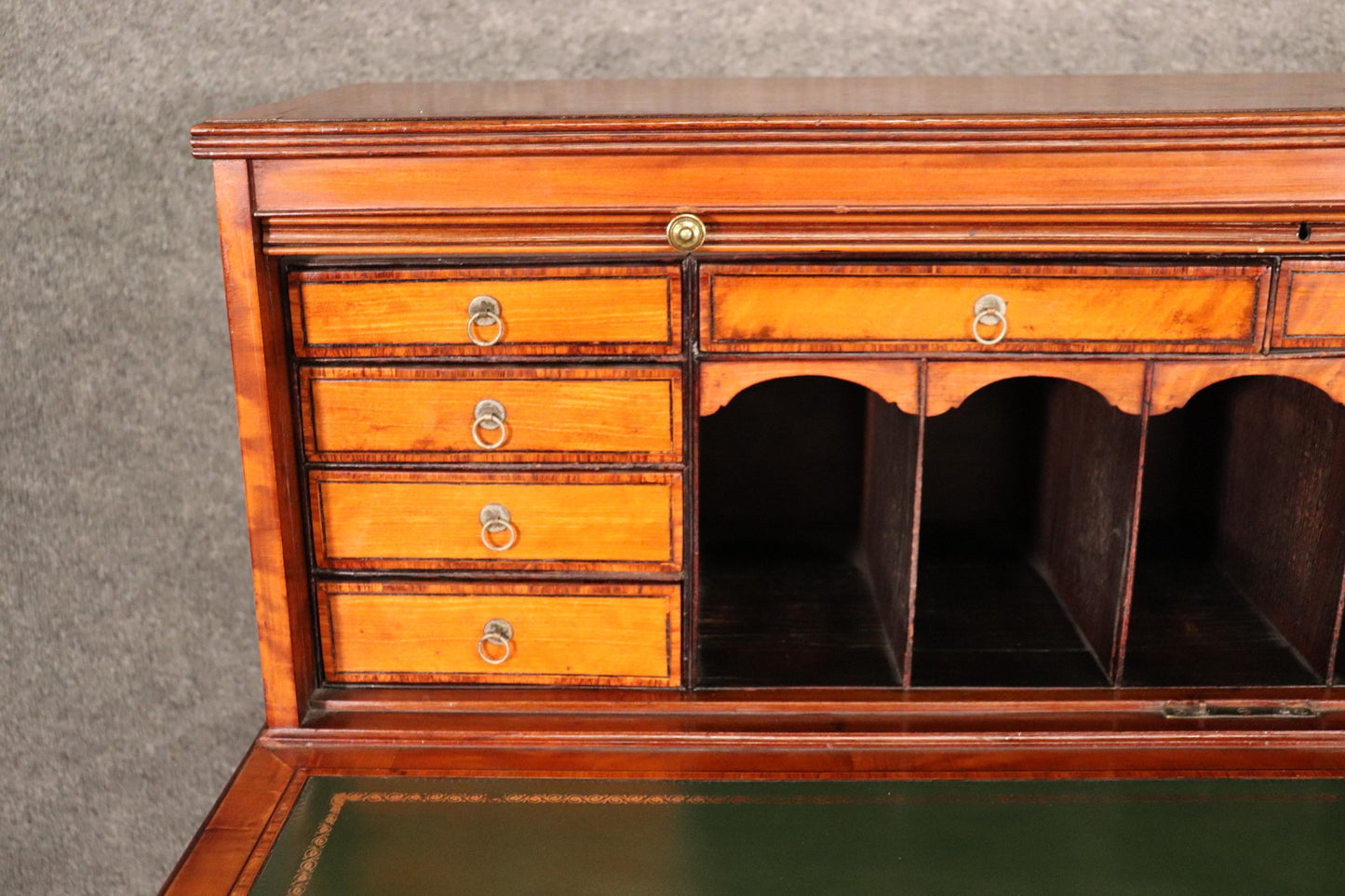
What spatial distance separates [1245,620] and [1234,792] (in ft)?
1.20

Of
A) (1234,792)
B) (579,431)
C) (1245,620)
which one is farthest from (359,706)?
(1245,620)

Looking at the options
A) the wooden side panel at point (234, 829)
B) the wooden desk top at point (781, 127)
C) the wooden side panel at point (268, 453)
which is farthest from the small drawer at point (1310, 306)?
the wooden side panel at point (234, 829)

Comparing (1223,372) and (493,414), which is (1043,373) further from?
(493,414)

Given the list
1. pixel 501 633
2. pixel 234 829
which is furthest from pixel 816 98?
pixel 234 829

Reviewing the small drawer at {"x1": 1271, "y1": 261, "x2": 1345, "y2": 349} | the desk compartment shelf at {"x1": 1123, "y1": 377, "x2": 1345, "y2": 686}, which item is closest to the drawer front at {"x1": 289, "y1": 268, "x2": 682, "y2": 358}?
the small drawer at {"x1": 1271, "y1": 261, "x2": 1345, "y2": 349}

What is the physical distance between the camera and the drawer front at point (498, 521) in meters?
1.37

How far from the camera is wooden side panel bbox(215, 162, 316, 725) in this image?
1280 mm

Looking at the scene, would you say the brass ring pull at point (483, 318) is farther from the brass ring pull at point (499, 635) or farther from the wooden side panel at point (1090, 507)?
the wooden side panel at point (1090, 507)

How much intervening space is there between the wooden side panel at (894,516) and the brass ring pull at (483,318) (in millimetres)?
450

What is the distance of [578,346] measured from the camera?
4.33ft

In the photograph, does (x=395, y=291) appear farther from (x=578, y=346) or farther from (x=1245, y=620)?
(x=1245, y=620)

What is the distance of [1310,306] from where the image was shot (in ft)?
4.23

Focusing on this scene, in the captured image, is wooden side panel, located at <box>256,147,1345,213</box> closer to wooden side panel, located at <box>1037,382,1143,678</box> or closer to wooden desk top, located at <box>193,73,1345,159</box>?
wooden desk top, located at <box>193,73,1345,159</box>

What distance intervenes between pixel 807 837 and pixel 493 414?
534mm
